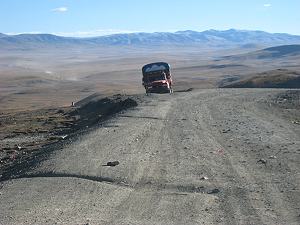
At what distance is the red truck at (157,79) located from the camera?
4159cm

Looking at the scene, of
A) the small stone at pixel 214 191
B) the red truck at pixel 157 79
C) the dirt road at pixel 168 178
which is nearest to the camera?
the dirt road at pixel 168 178

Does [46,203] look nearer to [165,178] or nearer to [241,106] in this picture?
[165,178]

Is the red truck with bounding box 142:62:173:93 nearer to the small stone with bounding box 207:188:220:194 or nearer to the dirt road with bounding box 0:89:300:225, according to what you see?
the dirt road with bounding box 0:89:300:225

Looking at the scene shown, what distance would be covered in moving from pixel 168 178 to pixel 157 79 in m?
29.3

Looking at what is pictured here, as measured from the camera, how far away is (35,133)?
96.8 feet

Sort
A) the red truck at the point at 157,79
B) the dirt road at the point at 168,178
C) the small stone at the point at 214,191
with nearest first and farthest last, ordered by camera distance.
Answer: the dirt road at the point at 168,178 → the small stone at the point at 214,191 → the red truck at the point at 157,79

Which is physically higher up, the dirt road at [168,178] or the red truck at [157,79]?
the dirt road at [168,178]

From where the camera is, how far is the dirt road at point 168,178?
34.0 feet

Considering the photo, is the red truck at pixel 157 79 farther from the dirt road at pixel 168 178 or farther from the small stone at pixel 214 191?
the small stone at pixel 214 191

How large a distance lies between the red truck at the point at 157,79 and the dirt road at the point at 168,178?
1898 centimetres

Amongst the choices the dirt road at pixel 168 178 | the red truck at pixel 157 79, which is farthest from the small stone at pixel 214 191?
the red truck at pixel 157 79

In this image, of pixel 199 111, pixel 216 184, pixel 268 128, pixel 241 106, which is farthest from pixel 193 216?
pixel 241 106

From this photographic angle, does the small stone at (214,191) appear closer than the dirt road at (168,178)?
No

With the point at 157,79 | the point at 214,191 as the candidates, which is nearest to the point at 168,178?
the point at 214,191
